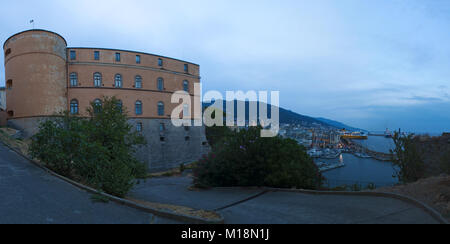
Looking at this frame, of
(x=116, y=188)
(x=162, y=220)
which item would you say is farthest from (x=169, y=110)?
(x=162, y=220)

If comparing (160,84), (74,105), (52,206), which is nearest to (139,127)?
(160,84)

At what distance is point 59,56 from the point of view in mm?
26453

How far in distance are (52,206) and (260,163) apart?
7858 millimetres

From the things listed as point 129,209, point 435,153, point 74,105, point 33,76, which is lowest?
point 129,209

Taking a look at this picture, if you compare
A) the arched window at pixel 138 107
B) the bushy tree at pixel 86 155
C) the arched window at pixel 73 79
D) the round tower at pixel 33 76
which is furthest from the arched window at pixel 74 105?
the bushy tree at pixel 86 155

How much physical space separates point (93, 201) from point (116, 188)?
160 cm

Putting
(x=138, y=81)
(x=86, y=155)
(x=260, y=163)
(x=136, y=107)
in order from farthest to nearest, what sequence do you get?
(x=138, y=81), (x=136, y=107), (x=260, y=163), (x=86, y=155)

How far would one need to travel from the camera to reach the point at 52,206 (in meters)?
5.12

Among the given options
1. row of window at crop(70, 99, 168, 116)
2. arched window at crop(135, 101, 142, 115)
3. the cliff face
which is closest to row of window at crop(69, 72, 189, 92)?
row of window at crop(70, 99, 168, 116)

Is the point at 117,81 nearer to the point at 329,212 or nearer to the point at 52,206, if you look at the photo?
the point at 52,206

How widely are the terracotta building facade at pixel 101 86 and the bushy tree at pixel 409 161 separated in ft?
86.9

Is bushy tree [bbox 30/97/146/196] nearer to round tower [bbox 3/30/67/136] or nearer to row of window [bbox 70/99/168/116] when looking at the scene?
row of window [bbox 70/99/168/116]

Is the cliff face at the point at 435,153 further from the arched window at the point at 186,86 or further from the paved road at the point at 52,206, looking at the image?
the arched window at the point at 186,86
